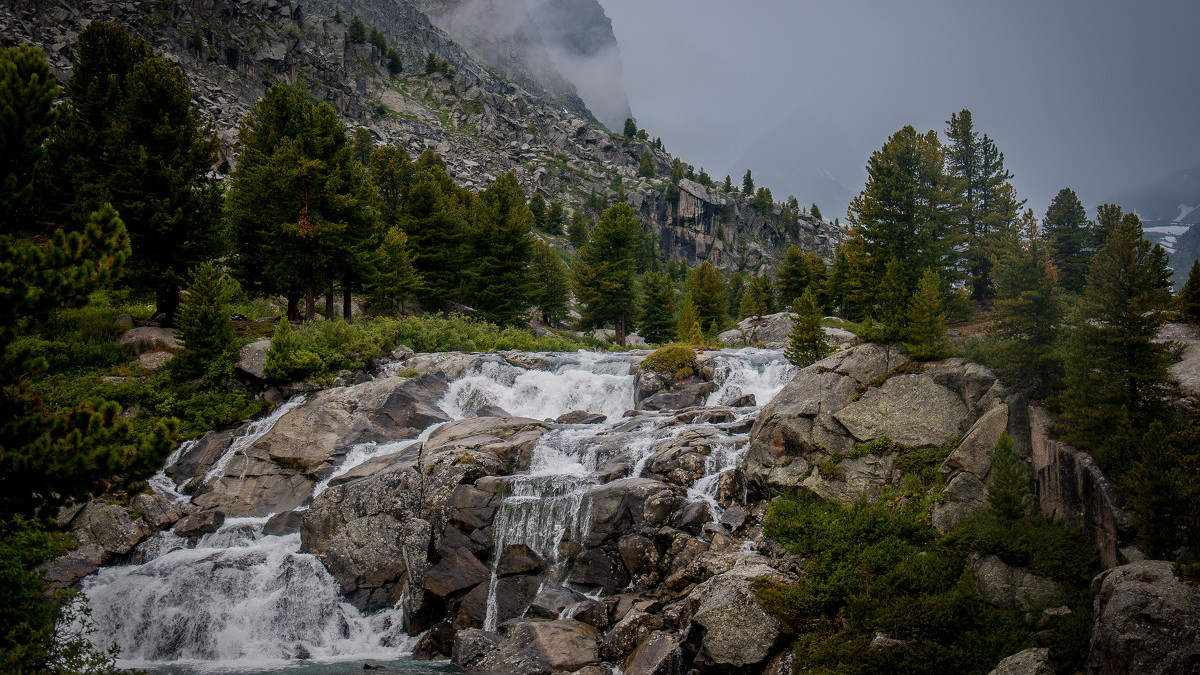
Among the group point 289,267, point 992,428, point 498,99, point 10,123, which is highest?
point 498,99

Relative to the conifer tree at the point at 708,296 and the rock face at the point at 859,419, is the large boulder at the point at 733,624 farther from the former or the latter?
the conifer tree at the point at 708,296

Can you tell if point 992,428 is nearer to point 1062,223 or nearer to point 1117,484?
point 1117,484

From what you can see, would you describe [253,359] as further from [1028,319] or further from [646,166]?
[646,166]

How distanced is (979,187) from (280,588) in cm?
4462

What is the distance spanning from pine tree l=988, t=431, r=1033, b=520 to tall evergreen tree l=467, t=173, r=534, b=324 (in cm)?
3939

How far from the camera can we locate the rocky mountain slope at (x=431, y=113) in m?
106

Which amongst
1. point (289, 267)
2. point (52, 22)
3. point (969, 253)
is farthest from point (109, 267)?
point (52, 22)

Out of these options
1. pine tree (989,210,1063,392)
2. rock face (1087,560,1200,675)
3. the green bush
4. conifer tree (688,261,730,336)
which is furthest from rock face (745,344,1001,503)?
conifer tree (688,261,730,336)

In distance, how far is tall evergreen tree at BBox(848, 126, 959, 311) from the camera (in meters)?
31.2

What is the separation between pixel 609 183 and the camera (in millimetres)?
169375

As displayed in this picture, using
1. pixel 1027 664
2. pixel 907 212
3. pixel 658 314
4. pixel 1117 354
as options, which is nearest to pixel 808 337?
pixel 907 212

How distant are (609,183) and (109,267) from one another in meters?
166

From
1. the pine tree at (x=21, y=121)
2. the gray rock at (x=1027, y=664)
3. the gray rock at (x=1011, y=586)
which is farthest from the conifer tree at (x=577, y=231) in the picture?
the gray rock at (x=1027, y=664)

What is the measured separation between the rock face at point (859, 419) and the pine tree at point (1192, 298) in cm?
460
